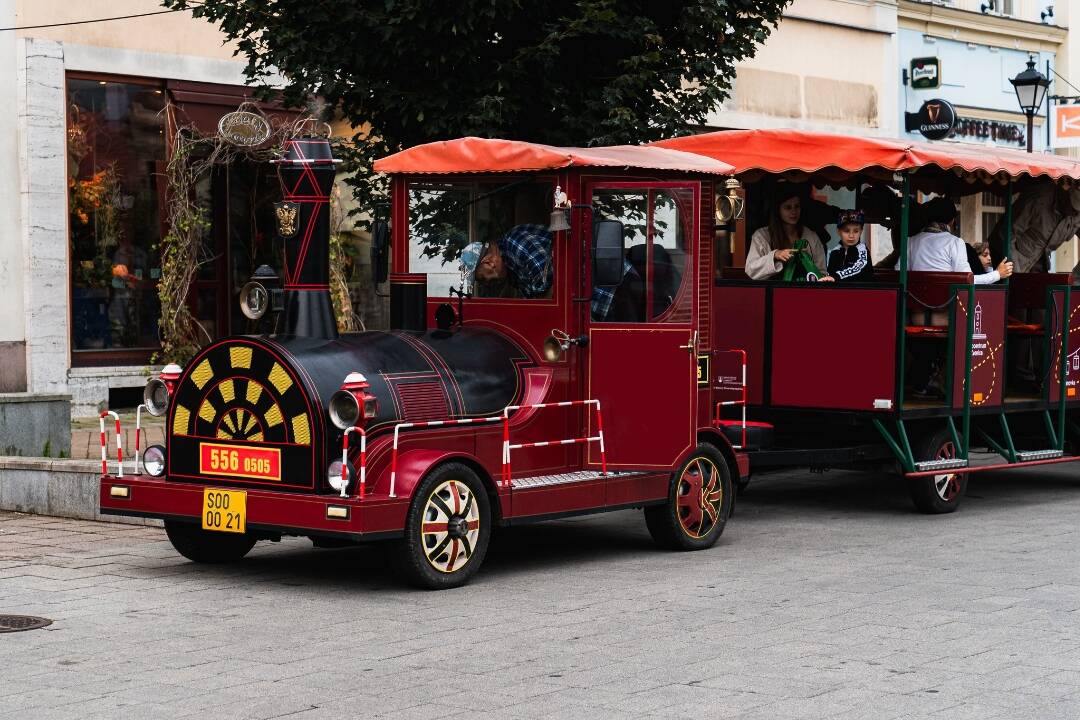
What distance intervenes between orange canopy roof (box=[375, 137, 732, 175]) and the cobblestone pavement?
229cm

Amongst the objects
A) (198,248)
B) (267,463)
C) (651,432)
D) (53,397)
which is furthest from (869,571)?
(198,248)

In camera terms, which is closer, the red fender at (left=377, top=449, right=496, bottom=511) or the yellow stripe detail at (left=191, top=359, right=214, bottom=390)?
the red fender at (left=377, top=449, right=496, bottom=511)

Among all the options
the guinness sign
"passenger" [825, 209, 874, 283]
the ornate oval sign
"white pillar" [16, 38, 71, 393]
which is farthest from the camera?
the guinness sign

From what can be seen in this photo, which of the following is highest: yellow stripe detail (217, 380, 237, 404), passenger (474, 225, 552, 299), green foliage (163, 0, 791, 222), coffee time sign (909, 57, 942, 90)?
coffee time sign (909, 57, 942, 90)

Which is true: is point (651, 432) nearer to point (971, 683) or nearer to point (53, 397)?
point (971, 683)

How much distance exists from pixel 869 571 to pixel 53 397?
668 cm

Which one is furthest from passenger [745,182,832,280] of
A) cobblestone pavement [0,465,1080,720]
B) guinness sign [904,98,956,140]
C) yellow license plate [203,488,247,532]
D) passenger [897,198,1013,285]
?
guinness sign [904,98,956,140]

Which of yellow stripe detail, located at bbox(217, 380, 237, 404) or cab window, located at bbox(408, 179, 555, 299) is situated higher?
cab window, located at bbox(408, 179, 555, 299)

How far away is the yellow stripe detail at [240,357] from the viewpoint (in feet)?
29.9

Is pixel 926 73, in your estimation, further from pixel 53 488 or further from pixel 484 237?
pixel 53 488

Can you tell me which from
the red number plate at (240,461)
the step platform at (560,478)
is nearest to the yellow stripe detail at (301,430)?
the red number plate at (240,461)

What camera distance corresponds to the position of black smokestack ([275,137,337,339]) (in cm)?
939

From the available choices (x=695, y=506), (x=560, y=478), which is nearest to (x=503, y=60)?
(x=695, y=506)

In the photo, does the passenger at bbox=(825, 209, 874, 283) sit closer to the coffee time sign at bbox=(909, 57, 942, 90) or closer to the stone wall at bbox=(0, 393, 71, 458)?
the stone wall at bbox=(0, 393, 71, 458)
